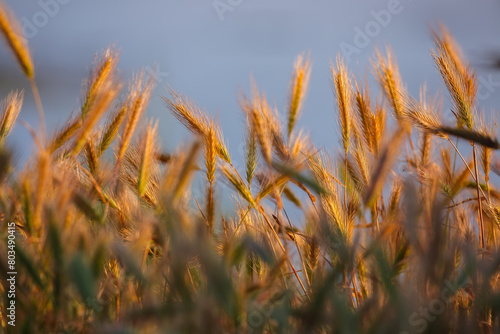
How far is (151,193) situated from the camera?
1812 millimetres

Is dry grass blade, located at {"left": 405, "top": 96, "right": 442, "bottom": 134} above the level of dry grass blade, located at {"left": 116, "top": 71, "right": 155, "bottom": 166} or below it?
above

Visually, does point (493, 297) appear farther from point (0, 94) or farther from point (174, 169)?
point (0, 94)

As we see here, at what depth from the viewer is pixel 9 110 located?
1.85 m

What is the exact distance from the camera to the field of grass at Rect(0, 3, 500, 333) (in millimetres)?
1021

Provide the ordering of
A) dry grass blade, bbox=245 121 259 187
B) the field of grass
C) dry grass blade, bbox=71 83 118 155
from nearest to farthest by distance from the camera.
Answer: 1. the field of grass
2. dry grass blade, bbox=71 83 118 155
3. dry grass blade, bbox=245 121 259 187

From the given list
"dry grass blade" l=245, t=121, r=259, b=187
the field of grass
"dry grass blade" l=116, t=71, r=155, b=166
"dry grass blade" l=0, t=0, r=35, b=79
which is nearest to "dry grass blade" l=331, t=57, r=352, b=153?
the field of grass

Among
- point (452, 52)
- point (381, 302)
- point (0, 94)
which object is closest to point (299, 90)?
point (452, 52)

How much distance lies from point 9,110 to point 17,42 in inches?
13.4

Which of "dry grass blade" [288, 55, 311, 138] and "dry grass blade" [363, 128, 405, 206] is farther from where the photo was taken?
"dry grass blade" [288, 55, 311, 138]

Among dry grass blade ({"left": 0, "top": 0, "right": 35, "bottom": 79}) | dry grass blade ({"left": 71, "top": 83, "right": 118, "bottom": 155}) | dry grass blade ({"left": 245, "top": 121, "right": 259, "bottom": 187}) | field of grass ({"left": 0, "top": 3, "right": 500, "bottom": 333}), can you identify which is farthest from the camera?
dry grass blade ({"left": 245, "top": 121, "right": 259, "bottom": 187})

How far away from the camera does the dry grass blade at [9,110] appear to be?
1787 millimetres

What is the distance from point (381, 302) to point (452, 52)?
1185 mm

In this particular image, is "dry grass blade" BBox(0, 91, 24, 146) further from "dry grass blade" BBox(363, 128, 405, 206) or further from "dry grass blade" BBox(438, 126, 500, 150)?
"dry grass blade" BBox(438, 126, 500, 150)

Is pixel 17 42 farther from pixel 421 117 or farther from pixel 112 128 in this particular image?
pixel 421 117
